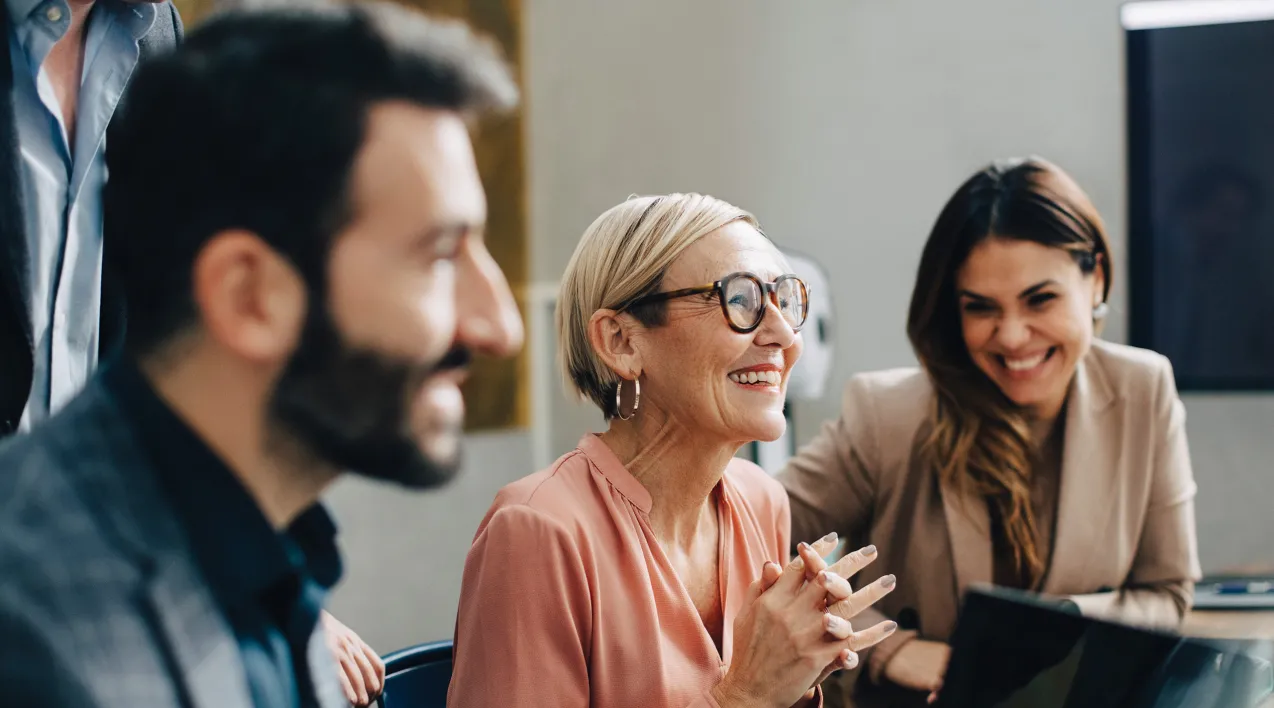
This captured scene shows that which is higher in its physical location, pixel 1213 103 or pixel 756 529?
pixel 1213 103

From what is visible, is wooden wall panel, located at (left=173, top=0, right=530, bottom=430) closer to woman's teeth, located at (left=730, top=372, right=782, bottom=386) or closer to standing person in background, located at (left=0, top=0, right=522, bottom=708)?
woman's teeth, located at (left=730, top=372, right=782, bottom=386)

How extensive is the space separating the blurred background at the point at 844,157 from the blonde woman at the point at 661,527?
183cm

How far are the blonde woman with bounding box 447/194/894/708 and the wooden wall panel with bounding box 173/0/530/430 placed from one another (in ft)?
7.17

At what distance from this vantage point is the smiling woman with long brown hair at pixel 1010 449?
6.14 ft

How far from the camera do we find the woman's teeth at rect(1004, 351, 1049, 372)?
1.92m

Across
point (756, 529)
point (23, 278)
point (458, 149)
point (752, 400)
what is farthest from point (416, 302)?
point (756, 529)

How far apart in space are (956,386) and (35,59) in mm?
1551

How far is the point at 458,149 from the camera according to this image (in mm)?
693

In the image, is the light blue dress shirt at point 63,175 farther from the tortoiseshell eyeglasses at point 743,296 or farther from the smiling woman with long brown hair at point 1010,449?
the smiling woman with long brown hair at point 1010,449

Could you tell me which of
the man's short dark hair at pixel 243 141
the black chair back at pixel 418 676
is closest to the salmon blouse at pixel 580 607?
the black chair back at pixel 418 676

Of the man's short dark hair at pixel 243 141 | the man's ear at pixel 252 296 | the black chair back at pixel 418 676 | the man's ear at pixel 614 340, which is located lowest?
the black chair back at pixel 418 676

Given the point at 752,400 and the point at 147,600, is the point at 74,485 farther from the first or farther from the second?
the point at 752,400

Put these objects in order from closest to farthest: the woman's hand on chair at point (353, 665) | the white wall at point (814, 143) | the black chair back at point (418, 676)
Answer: the woman's hand on chair at point (353, 665) < the black chair back at point (418, 676) < the white wall at point (814, 143)

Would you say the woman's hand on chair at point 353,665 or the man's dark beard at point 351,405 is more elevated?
the man's dark beard at point 351,405
